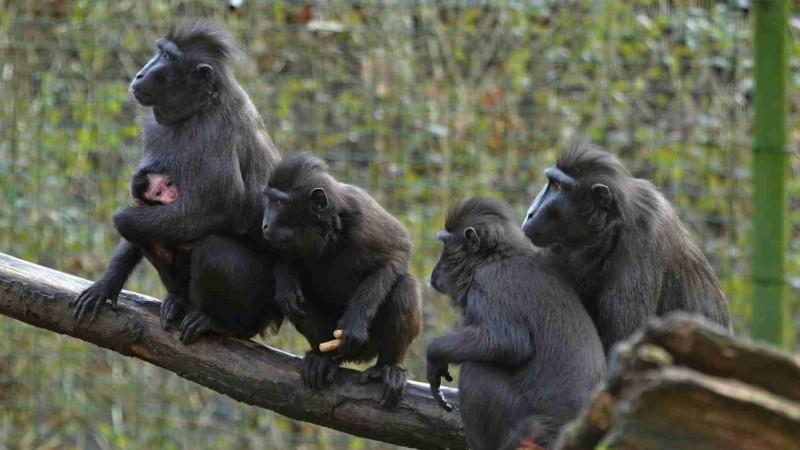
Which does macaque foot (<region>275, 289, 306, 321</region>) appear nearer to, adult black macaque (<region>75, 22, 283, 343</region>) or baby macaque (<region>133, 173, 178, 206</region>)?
adult black macaque (<region>75, 22, 283, 343</region>)

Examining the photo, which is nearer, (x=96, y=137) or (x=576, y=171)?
(x=576, y=171)

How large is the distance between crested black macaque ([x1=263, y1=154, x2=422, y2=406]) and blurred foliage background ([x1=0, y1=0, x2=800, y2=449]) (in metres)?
2.94

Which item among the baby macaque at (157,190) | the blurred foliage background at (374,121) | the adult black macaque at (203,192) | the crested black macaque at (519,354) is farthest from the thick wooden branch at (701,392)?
the blurred foliage background at (374,121)

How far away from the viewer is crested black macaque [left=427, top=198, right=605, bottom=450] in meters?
4.06

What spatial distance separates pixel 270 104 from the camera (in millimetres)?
8133

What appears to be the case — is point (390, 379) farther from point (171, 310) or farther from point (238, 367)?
point (171, 310)

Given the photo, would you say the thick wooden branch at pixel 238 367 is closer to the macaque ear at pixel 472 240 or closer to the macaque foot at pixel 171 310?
the macaque foot at pixel 171 310

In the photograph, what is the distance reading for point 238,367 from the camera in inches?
192

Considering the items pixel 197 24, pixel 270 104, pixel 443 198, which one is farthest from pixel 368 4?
pixel 197 24

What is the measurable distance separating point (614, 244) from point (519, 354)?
0.64 metres

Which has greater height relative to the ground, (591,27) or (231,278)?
(591,27)

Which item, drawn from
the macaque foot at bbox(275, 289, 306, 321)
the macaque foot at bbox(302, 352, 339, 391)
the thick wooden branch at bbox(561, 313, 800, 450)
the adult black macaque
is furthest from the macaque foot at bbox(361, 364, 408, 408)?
the thick wooden branch at bbox(561, 313, 800, 450)

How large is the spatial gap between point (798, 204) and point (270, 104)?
419 centimetres

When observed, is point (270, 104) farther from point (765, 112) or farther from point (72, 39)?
point (765, 112)
